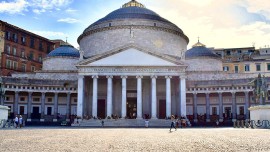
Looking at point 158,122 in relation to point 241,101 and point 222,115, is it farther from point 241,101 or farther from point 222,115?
point 241,101

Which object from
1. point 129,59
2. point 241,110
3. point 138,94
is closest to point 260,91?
point 138,94

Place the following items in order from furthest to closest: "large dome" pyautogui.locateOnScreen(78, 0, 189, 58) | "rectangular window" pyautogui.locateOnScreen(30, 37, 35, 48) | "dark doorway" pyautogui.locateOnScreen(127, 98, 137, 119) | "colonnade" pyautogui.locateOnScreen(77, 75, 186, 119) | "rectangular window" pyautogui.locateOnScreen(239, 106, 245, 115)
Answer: "rectangular window" pyautogui.locateOnScreen(30, 37, 35, 48)
"large dome" pyautogui.locateOnScreen(78, 0, 189, 58)
"rectangular window" pyautogui.locateOnScreen(239, 106, 245, 115)
"dark doorway" pyautogui.locateOnScreen(127, 98, 137, 119)
"colonnade" pyautogui.locateOnScreen(77, 75, 186, 119)

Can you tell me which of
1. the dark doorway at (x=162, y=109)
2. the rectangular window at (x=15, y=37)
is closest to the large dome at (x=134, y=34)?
the dark doorway at (x=162, y=109)

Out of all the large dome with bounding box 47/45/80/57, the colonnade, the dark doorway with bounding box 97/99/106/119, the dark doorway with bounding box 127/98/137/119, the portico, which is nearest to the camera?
the colonnade

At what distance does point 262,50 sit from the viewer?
8131cm

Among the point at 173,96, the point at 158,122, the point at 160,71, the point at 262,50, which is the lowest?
the point at 158,122

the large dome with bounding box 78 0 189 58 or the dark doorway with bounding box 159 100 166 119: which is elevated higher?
the large dome with bounding box 78 0 189 58

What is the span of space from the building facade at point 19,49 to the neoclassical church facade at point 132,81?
912cm

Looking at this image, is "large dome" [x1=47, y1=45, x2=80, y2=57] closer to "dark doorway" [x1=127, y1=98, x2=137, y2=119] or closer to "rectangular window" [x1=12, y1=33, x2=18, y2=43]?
"rectangular window" [x1=12, y1=33, x2=18, y2=43]

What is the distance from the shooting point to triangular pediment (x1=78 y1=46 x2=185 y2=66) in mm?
51000

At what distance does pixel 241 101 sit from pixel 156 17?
21168 mm

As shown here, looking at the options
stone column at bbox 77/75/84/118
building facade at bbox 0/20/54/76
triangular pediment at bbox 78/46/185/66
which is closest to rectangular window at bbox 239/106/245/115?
triangular pediment at bbox 78/46/185/66

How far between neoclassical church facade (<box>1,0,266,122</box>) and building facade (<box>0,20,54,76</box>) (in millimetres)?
9123

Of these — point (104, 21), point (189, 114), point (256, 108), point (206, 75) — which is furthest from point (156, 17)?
point (256, 108)
